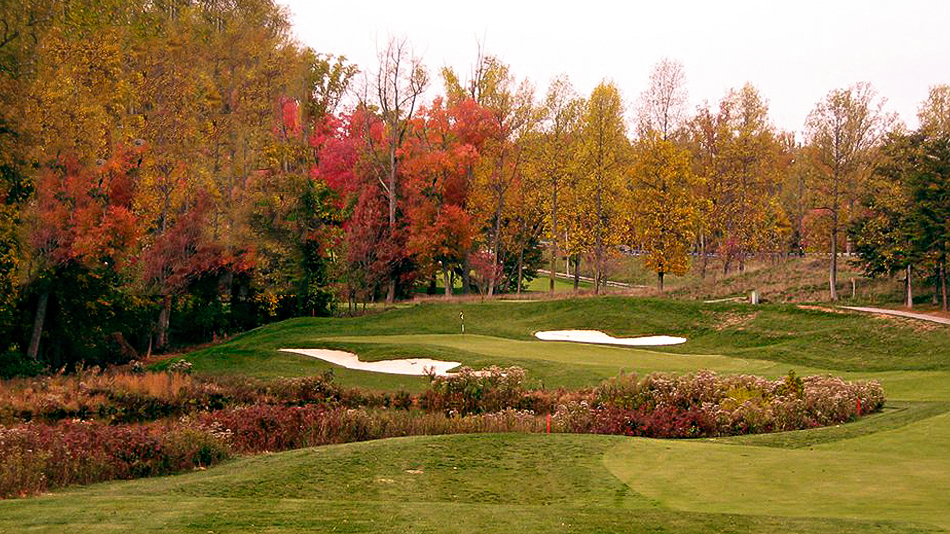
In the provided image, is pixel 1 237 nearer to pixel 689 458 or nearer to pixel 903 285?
pixel 689 458

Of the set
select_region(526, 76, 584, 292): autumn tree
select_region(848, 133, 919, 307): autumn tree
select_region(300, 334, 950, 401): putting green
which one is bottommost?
select_region(300, 334, 950, 401): putting green

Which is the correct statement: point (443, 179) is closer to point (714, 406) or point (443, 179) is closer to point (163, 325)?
point (163, 325)

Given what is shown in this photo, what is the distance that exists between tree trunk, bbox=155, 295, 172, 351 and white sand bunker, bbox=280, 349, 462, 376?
1113cm

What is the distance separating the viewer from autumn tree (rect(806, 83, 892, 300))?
1722 inches

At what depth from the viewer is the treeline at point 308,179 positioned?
3008 centimetres

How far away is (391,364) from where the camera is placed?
2806cm

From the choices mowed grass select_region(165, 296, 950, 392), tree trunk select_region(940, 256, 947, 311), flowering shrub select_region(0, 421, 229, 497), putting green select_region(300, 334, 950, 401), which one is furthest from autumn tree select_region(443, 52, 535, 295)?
flowering shrub select_region(0, 421, 229, 497)

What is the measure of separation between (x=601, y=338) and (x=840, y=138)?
61.9ft

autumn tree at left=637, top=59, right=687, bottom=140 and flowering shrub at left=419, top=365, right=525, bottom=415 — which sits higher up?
autumn tree at left=637, top=59, right=687, bottom=140

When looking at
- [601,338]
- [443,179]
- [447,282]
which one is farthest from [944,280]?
[447,282]

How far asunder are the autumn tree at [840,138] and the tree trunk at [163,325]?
3272 centimetres

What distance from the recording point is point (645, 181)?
165 feet

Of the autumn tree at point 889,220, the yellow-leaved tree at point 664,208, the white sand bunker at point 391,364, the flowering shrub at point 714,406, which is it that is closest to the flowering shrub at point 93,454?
the flowering shrub at point 714,406

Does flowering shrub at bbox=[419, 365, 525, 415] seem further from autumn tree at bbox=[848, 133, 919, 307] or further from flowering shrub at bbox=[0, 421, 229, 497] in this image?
autumn tree at bbox=[848, 133, 919, 307]
